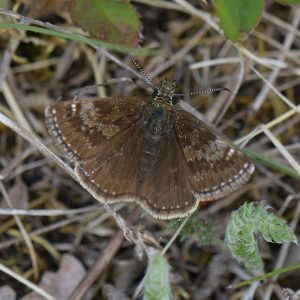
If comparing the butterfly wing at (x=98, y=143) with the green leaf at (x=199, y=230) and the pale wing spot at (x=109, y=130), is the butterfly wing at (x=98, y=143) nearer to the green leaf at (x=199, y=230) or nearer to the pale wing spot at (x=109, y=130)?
the pale wing spot at (x=109, y=130)

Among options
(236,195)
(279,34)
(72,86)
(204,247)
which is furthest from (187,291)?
(279,34)

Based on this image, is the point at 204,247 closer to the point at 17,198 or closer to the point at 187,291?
the point at 187,291

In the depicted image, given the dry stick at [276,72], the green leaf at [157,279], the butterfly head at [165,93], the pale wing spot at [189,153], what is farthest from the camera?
the dry stick at [276,72]

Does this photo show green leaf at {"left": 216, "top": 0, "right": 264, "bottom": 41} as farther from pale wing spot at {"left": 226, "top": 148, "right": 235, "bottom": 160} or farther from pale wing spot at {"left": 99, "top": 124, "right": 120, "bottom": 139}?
pale wing spot at {"left": 99, "top": 124, "right": 120, "bottom": 139}

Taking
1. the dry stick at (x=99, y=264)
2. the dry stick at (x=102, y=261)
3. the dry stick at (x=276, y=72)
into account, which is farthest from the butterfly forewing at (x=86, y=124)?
the dry stick at (x=276, y=72)

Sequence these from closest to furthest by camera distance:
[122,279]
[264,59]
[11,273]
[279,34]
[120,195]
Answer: [120,195], [11,273], [122,279], [264,59], [279,34]

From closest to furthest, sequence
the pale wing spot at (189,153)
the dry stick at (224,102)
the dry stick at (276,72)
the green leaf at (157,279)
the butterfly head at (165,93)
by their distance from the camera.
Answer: the green leaf at (157,279) → the pale wing spot at (189,153) → the butterfly head at (165,93) → the dry stick at (224,102) → the dry stick at (276,72)

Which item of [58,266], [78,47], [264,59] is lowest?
[58,266]

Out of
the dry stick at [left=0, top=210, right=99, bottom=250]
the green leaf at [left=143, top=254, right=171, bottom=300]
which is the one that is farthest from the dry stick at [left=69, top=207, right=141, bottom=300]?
the green leaf at [left=143, top=254, right=171, bottom=300]

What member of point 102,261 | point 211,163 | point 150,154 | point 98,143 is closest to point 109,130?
point 98,143
